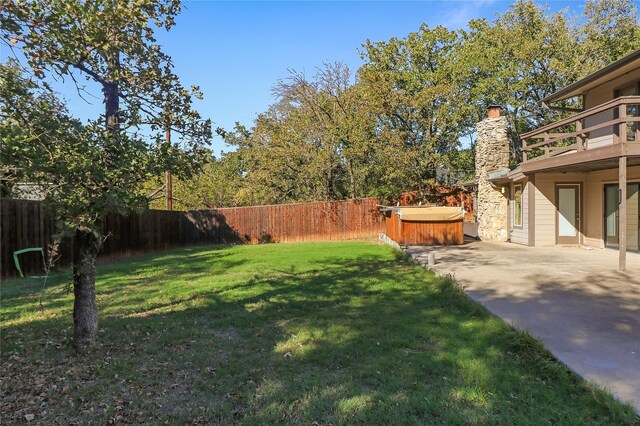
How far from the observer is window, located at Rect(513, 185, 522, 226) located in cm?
1459

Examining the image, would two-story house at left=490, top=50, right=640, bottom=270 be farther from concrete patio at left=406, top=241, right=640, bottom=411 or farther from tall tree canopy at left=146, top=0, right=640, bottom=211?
tall tree canopy at left=146, top=0, right=640, bottom=211

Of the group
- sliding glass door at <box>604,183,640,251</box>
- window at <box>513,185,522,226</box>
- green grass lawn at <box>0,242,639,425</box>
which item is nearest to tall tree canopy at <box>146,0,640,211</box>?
window at <box>513,185,522,226</box>

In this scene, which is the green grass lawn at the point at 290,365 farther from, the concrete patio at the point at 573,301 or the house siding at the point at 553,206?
the house siding at the point at 553,206

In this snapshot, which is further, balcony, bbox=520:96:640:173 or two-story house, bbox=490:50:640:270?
two-story house, bbox=490:50:640:270

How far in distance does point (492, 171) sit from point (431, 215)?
13.8 ft

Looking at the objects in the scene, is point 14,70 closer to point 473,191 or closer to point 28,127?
point 28,127

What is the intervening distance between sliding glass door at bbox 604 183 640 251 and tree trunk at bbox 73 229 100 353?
1265 cm

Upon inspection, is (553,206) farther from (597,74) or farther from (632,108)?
(597,74)

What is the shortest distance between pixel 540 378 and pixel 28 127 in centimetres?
494

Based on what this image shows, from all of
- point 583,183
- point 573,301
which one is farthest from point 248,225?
point 573,301

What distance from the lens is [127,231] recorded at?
50.8ft

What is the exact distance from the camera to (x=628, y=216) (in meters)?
11.2

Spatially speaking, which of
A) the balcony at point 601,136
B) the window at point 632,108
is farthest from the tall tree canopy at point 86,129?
the window at point 632,108

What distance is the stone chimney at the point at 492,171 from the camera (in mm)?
16109
